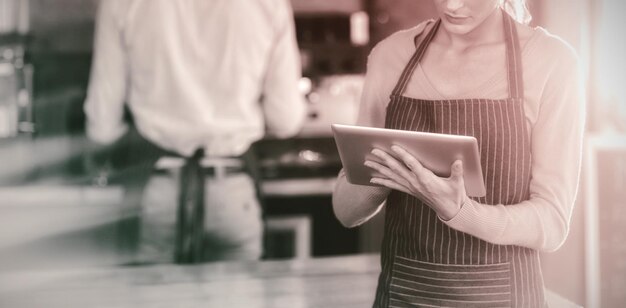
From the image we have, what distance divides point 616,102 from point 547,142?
141cm

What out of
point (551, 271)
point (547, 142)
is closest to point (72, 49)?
point (547, 142)

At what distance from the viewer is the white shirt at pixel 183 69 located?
2484mm

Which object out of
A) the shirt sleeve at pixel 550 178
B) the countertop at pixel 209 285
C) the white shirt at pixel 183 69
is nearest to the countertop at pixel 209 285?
the countertop at pixel 209 285

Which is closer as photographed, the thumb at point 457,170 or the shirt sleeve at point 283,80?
the thumb at point 457,170

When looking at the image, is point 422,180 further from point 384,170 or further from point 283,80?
point 283,80

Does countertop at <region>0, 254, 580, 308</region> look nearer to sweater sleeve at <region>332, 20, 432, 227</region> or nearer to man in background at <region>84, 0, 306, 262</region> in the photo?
man in background at <region>84, 0, 306, 262</region>

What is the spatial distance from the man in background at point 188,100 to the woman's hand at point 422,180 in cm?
131

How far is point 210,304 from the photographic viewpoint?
2.28 m

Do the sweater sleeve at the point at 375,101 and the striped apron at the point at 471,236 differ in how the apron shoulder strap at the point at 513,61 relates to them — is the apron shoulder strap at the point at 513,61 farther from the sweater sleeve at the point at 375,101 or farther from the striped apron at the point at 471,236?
the sweater sleeve at the point at 375,101

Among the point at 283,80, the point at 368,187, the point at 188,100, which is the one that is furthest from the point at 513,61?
the point at 188,100

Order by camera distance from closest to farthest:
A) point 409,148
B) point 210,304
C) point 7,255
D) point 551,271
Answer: point 409,148, point 210,304, point 7,255, point 551,271

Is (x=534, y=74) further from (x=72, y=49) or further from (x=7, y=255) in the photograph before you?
(x=7, y=255)

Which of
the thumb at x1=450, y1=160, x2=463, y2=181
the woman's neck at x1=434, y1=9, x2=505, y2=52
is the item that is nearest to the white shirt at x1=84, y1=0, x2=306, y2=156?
the woman's neck at x1=434, y1=9, x2=505, y2=52

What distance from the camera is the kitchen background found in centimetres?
248
